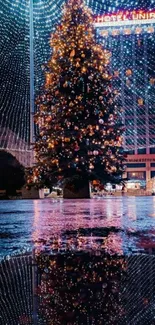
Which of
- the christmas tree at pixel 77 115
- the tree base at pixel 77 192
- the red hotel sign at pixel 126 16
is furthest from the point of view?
the red hotel sign at pixel 126 16

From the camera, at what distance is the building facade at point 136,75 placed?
51.7 meters

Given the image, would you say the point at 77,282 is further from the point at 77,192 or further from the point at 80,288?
the point at 77,192

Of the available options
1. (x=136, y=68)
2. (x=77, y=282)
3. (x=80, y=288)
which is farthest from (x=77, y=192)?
(x=136, y=68)

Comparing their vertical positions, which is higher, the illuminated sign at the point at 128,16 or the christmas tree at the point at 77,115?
the illuminated sign at the point at 128,16

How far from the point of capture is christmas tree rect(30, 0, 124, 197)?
15109 mm

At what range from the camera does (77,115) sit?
15.6m

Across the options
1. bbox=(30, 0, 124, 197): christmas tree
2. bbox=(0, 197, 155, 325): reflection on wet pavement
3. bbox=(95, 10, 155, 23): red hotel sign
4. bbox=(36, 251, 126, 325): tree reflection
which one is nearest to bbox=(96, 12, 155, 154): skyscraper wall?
bbox=(95, 10, 155, 23): red hotel sign

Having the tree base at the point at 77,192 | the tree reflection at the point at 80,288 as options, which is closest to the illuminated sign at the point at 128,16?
the tree base at the point at 77,192

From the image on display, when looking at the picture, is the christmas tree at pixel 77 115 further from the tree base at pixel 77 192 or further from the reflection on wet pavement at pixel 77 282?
the reflection on wet pavement at pixel 77 282

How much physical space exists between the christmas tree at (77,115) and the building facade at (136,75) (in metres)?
32.0

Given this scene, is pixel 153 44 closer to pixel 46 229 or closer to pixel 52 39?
pixel 52 39

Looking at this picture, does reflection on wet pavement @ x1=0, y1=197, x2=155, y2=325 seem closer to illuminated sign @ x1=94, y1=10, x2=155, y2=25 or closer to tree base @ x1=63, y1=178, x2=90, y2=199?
tree base @ x1=63, y1=178, x2=90, y2=199

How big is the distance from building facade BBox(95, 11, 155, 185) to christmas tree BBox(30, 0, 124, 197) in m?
32.0

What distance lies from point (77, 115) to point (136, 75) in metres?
46.4
